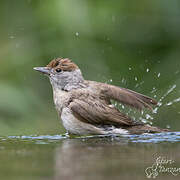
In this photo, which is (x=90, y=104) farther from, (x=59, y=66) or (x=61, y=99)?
(x=59, y=66)

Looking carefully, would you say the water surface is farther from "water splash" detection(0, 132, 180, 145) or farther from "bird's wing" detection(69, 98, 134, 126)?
"bird's wing" detection(69, 98, 134, 126)

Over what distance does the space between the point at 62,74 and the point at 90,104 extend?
0.80 m

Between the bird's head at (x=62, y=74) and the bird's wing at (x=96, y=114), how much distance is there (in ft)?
1.81

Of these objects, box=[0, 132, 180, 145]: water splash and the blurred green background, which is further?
the blurred green background

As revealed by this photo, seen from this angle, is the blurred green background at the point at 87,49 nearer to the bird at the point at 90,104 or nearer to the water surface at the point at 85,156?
the bird at the point at 90,104

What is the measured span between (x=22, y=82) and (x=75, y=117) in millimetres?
2389

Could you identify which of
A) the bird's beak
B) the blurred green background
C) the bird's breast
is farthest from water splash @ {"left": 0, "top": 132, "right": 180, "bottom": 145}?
the blurred green background

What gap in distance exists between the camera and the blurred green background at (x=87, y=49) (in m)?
8.23

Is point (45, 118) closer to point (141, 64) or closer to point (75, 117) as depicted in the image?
point (141, 64)

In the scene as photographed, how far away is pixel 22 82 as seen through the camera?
8.51 m

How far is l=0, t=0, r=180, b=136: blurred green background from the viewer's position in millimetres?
8227

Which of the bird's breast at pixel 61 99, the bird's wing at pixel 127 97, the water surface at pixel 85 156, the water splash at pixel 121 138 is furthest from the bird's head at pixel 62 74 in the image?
the water surface at pixel 85 156

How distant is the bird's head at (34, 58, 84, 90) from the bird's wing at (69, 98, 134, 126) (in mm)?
550

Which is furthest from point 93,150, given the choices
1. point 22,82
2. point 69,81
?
point 22,82
